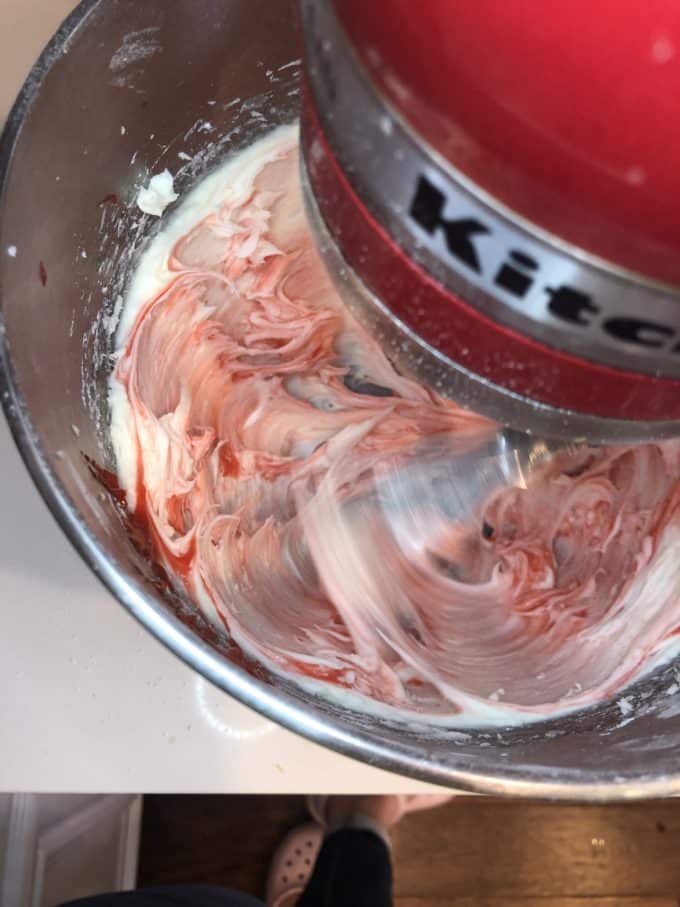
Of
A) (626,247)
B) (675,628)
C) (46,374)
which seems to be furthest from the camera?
(675,628)

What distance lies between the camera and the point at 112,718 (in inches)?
28.2

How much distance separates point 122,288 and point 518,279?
0.55 meters

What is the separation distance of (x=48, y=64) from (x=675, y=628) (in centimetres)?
69

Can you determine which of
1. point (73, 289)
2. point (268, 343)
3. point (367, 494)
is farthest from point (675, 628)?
point (73, 289)

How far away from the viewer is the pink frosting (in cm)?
73

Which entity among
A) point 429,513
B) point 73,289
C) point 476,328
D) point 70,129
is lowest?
point 429,513

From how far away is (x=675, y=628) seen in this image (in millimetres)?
760

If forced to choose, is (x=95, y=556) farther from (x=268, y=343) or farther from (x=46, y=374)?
(x=268, y=343)

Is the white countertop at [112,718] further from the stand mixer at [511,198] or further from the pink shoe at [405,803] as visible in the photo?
the pink shoe at [405,803]

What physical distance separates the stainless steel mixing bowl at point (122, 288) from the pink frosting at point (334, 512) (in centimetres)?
5

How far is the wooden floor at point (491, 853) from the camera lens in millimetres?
1279

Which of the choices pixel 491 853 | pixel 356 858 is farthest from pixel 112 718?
pixel 491 853

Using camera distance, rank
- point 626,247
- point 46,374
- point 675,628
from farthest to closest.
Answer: point 675,628, point 46,374, point 626,247

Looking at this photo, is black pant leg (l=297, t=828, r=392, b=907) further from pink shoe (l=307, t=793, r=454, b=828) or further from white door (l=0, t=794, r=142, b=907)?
white door (l=0, t=794, r=142, b=907)
